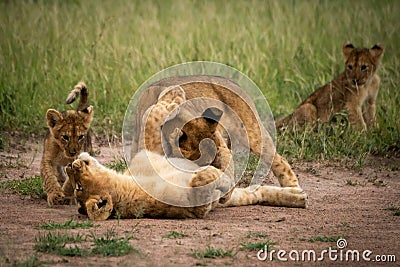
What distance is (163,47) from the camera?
1109 cm

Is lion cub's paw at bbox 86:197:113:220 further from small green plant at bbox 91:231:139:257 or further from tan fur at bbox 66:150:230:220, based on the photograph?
small green plant at bbox 91:231:139:257

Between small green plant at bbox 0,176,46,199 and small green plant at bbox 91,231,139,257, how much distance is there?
168cm

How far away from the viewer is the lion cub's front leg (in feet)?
18.9

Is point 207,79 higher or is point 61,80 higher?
point 207,79

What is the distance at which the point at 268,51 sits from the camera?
1138cm

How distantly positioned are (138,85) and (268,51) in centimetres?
219

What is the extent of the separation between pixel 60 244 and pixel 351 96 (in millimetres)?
5065

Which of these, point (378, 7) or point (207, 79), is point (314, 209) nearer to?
point (207, 79)

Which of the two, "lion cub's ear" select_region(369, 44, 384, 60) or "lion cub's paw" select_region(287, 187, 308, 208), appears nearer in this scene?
"lion cub's paw" select_region(287, 187, 308, 208)

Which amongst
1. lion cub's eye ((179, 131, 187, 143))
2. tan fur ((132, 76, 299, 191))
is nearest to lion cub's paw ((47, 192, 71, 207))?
tan fur ((132, 76, 299, 191))

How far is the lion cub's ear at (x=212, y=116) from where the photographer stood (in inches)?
243

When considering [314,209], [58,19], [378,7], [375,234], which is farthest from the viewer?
[378,7]

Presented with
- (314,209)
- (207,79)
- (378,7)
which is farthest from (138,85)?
(378,7)

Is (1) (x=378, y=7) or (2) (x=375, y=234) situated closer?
(2) (x=375, y=234)
